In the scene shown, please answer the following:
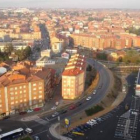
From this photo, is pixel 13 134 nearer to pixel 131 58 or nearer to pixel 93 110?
pixel 93 110

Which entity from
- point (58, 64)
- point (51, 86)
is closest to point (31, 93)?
point (51, 86)

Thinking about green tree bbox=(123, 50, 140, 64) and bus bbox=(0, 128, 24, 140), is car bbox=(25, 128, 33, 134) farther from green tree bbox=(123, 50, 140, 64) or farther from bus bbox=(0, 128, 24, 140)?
green tree bbox=(123, 50, 140, 64)

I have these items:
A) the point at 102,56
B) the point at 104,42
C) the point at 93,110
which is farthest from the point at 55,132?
the point at 104,42

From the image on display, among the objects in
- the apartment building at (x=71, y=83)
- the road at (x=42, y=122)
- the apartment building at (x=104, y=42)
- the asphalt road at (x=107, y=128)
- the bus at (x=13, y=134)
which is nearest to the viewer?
the bus at (x=13, y=134)

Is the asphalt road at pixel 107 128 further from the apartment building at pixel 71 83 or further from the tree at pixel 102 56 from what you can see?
the tree at pixel 102 56

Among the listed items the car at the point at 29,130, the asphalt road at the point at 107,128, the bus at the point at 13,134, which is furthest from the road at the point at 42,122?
the asphalt road at the point at 107,128

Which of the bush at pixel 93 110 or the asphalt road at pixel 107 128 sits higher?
the bush at pixel 93 110

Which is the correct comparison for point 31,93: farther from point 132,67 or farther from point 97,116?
point 132,67
